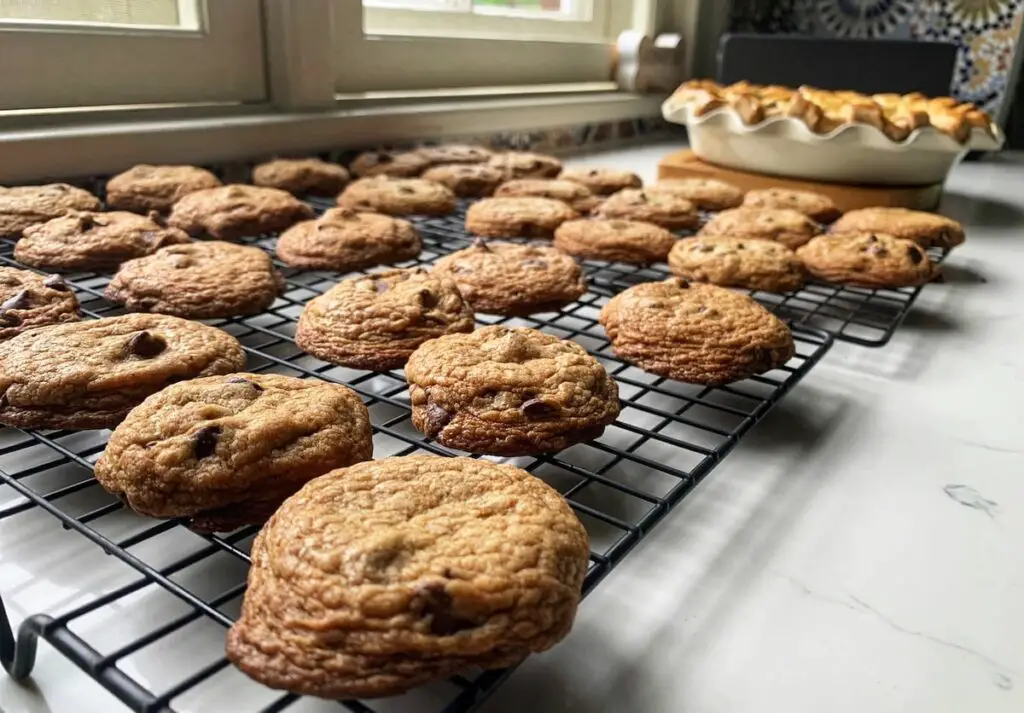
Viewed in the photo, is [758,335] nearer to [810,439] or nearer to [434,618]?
[810,439]

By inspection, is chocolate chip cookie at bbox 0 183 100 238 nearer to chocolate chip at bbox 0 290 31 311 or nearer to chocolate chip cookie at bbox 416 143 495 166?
chocolate chip at bbox 0 290 31 311

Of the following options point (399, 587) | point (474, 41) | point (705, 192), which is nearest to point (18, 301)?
point (399, 587)

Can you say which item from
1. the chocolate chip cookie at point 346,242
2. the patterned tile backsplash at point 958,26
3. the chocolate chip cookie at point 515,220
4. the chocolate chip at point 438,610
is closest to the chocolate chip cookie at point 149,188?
the chocolate chip cookie at point 346,242

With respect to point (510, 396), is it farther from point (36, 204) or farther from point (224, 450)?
point (36, 204)

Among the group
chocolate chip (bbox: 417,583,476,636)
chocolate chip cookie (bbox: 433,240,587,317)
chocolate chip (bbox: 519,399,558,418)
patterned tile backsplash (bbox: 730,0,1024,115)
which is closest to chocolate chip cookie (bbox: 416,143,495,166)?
chocolate chip cookie (bbox: 433,240,587,317)

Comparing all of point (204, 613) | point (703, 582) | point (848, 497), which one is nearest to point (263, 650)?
point (204, 613)

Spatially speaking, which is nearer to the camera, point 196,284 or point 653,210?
point 196,284

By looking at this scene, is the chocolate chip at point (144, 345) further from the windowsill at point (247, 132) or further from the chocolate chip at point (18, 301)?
the windowsill at point (247, 132)
